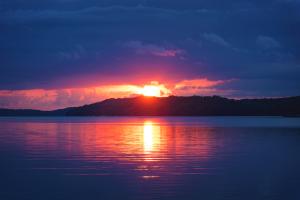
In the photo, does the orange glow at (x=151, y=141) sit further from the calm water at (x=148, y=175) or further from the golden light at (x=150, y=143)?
the calm water at (x=148, y=175)

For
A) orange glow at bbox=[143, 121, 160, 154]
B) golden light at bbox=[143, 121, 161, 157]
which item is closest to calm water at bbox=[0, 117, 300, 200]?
golden light at bbox=[143, 121, 161, 157]

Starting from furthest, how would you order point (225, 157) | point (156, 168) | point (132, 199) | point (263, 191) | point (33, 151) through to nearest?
point (33, 151), point (225, 157), point (156, 168), point (263, 191), point (132, 199)

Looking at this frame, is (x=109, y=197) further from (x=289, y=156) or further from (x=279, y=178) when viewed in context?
(x=289, y=156)

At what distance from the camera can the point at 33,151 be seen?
45125mm

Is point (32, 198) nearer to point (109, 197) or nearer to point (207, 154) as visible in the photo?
point (109, 197)

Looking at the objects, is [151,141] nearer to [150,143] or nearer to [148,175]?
[150,143]

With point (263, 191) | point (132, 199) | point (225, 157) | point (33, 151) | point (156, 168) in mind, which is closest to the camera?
point (132, 199)

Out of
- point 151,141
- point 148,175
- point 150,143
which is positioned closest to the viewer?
point 148,175

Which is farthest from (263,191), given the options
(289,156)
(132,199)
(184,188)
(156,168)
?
(289,156)

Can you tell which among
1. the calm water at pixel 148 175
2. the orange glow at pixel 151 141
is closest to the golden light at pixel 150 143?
the orange glow at pixel 151 141

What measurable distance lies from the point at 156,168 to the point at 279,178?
7.86 metres

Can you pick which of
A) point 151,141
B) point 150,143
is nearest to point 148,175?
point 150,143

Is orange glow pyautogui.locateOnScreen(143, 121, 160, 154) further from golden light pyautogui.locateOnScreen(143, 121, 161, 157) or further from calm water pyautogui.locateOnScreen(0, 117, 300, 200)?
calm water pyautogui.locateOnScreen(0, 117, 300, 200)

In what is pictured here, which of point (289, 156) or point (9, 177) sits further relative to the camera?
point (289, 156)
